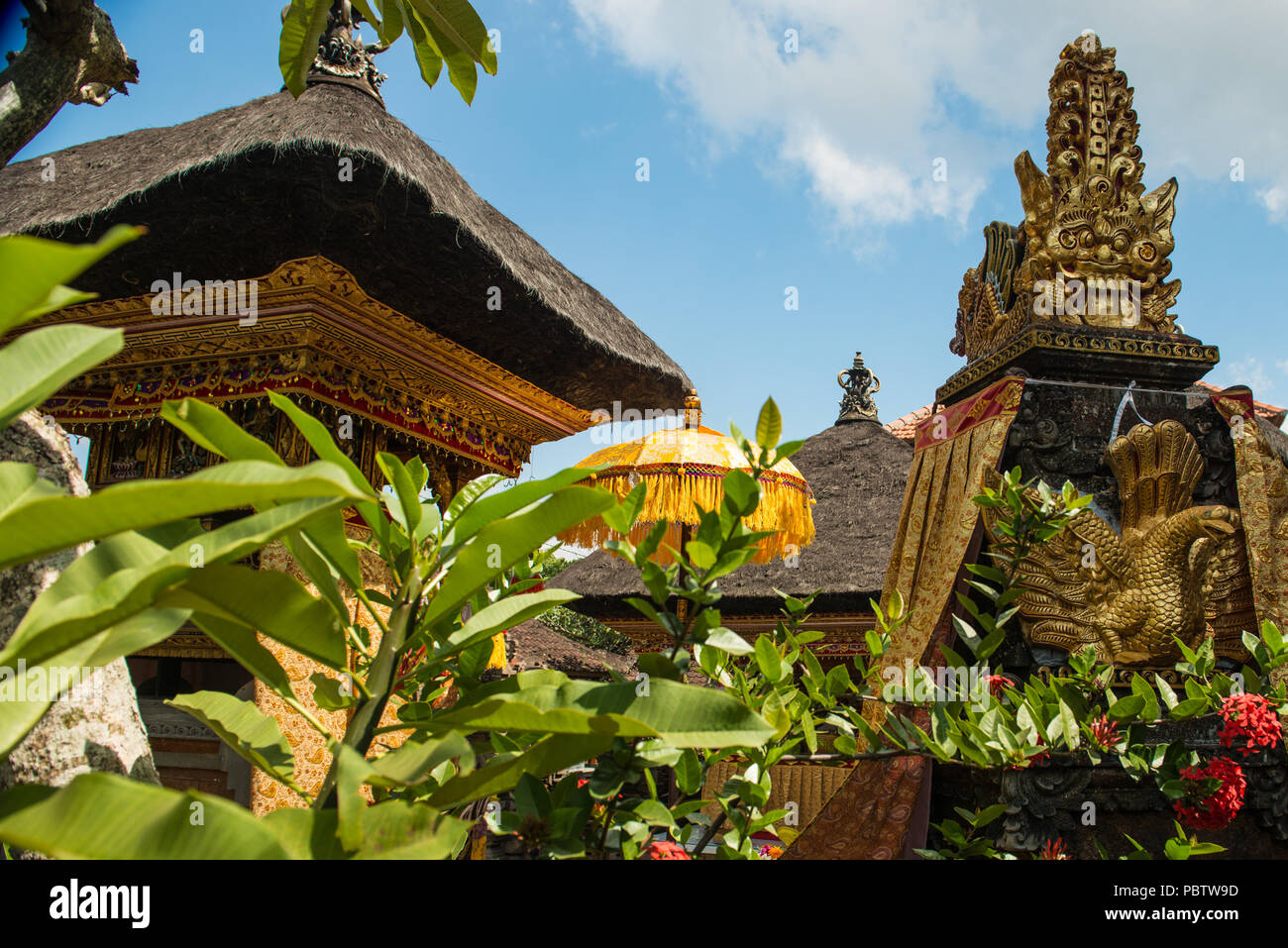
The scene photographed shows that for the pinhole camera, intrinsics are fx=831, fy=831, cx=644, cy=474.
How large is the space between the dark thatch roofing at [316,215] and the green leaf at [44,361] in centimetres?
286

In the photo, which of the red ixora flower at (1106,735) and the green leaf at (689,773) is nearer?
the green leaf at (689,773)

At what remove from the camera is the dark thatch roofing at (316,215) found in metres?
3.34

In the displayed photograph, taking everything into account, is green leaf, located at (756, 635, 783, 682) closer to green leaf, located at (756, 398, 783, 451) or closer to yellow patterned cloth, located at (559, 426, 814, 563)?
green leaf, located at (756, 398, 783, 451)

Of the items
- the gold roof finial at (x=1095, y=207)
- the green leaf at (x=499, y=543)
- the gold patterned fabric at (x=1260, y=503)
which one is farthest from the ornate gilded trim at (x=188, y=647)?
the gold patterned fabric at (x=1260, y=503)

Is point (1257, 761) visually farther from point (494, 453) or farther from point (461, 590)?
point (494, 453)

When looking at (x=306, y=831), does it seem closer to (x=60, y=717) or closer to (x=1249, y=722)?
(x=60, y=717)

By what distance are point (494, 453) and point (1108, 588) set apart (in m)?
3.62

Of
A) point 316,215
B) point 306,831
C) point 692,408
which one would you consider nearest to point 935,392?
point 692,408

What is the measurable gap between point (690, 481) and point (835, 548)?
375cm

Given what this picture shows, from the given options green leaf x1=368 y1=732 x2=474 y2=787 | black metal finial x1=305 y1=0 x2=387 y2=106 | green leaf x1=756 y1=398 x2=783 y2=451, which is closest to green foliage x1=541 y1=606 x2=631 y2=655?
black metal finial x1=305 y1=0 x2=387 y2=106

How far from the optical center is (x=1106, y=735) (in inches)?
76.3

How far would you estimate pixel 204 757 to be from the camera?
13.0 ft

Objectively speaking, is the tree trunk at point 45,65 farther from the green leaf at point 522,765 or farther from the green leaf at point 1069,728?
the green leaf at point 1069,728
